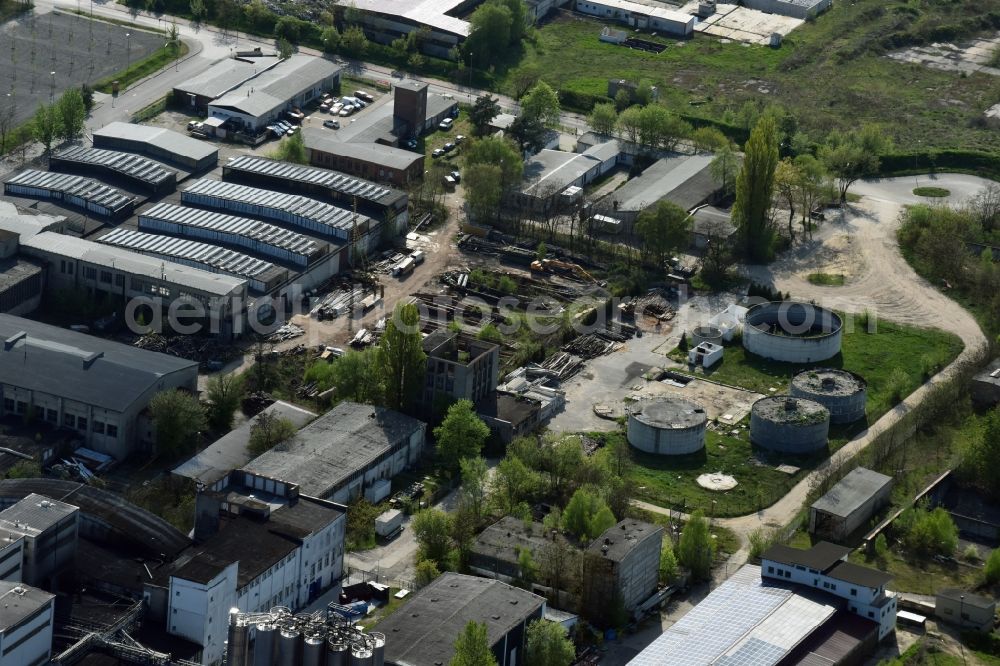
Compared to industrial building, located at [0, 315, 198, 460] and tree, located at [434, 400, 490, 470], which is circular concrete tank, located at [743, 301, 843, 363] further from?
industrial building, located at [0, 315, 198, 460]

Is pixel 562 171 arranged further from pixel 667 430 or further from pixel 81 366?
pixel 81 366

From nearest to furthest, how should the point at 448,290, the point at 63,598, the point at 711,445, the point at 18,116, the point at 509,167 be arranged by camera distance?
the point at 63,598, the point at 711,445, the point at 448,290, the point at 509,167, the point at 18,116

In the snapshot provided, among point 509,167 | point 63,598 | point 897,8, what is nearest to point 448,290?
point 509,167

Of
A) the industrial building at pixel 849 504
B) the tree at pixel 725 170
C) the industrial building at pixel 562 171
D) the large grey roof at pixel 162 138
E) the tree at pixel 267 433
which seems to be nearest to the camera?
the industrial building at pixel 849 504

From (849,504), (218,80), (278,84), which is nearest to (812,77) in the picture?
(278,84)

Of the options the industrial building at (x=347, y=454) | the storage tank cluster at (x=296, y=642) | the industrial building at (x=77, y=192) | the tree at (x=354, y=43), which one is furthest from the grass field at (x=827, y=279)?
the storage tank cluster at (x=296, y=642)

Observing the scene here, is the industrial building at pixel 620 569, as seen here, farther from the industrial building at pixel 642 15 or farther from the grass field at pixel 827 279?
the industrial building at pixel 642 15

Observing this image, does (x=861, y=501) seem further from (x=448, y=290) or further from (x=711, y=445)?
(x=448, y=290)
